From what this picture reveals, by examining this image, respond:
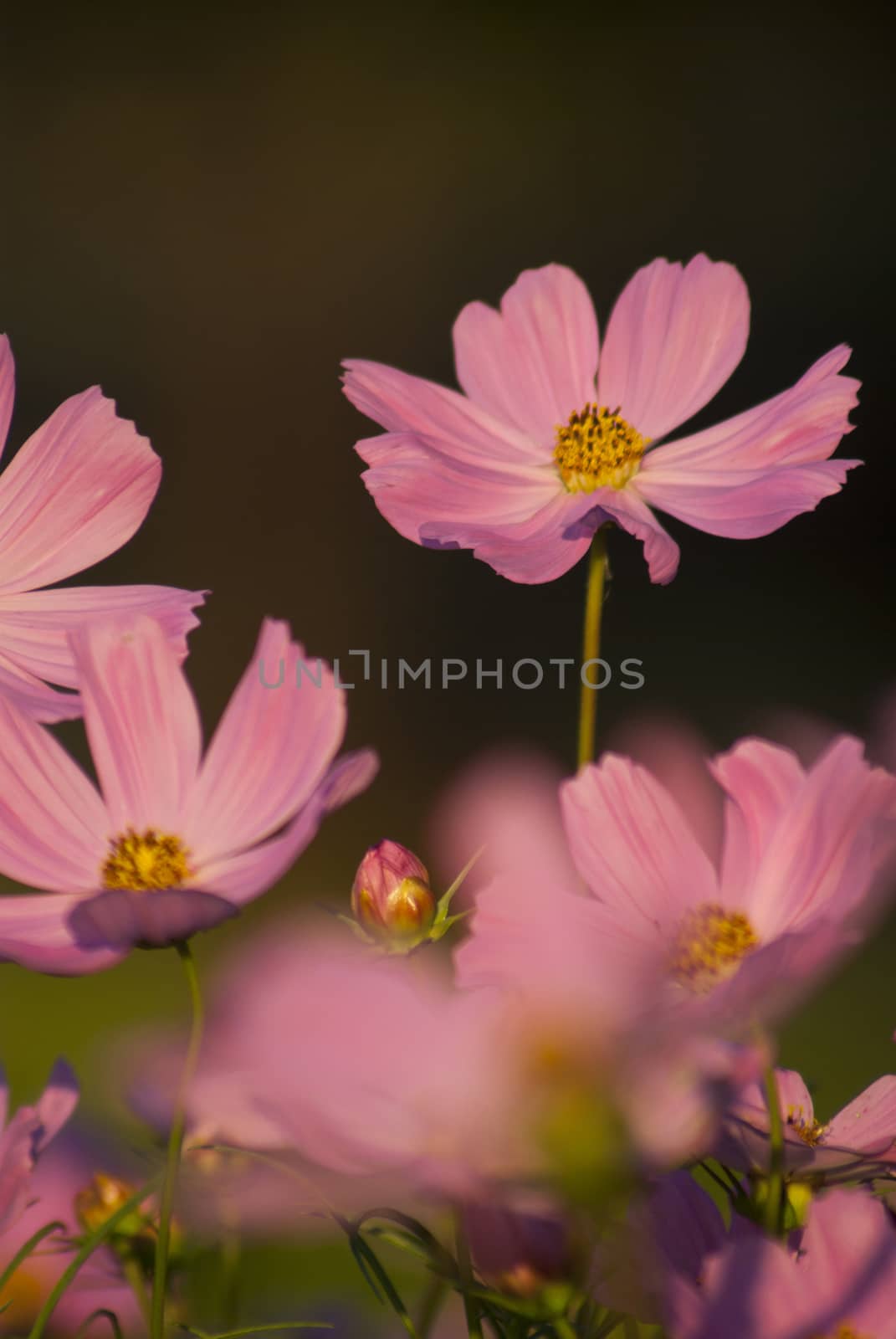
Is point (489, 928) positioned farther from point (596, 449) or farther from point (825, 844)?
point (596, 449)

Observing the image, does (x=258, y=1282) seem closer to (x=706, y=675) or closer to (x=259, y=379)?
(x=706, y=675)

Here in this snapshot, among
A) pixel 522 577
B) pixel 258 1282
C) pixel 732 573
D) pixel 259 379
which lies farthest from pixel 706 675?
pixel 522 577

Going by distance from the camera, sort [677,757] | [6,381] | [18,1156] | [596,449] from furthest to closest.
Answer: [596,449]
[6,381]
[18,1156]
[677,757]

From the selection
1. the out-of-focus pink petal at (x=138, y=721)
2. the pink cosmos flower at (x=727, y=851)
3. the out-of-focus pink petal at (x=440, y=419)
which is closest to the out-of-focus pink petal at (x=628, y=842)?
the pink cosmos flower at (x=727, y=851)

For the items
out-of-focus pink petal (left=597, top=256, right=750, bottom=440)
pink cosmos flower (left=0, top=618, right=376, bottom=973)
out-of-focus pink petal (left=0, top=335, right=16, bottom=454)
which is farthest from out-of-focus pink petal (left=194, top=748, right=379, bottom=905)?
out-of-focus pink petal (left=597, top=256, right=750, bottom=440)

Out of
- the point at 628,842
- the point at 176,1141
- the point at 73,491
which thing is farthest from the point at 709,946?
the point at 73,491

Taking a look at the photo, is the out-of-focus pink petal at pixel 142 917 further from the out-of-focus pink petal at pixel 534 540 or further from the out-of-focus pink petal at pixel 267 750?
the out-of-focus pink petal at pixel 534 540
